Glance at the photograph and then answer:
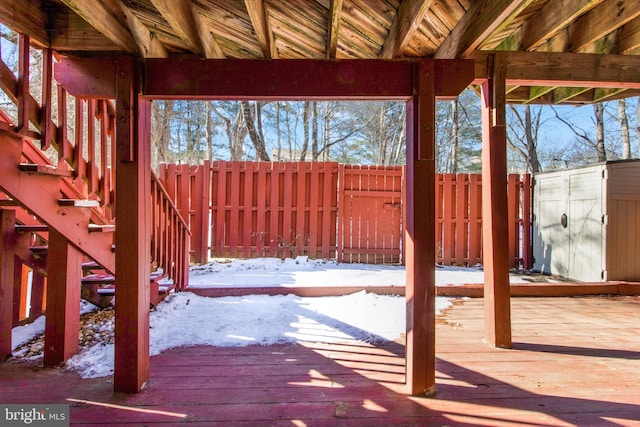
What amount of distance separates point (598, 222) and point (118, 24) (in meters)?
6.31

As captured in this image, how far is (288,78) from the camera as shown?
211 cm

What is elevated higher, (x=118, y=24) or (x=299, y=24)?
(x=299, y=24)

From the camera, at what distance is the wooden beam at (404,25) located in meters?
1.85

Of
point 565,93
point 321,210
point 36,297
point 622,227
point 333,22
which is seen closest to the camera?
point 333,22

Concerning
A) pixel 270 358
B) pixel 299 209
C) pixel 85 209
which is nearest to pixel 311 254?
pixel 299 209

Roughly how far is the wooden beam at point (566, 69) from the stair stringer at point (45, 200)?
342 cm

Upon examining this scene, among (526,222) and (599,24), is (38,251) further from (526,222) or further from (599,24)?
(526,222)

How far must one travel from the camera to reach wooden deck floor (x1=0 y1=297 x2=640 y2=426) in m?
1.82

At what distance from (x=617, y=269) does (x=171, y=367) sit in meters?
6.04

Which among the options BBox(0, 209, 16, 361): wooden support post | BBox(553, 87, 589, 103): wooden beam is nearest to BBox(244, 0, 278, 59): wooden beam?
BBox(0, 209, 16, 361): wooden support post

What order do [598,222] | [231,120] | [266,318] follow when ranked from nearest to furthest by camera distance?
[266,318]
[598,222]
[231,120]

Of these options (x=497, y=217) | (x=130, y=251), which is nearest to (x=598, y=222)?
(x=497, y=217)

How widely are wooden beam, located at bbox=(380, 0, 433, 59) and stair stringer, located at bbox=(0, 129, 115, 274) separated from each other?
2.57 metres

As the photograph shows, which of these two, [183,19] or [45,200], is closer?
[183,19]
